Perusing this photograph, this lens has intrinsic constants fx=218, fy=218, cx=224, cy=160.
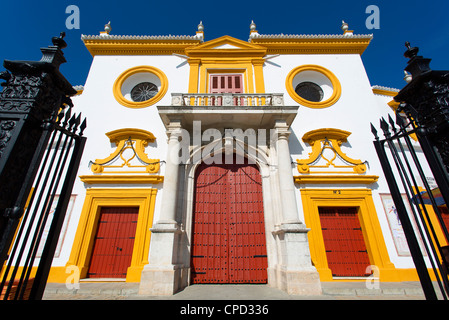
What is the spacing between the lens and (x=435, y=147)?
7.93 feet

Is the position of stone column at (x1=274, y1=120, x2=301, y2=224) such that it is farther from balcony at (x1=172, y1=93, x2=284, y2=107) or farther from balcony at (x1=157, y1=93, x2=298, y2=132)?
balcony at (x1=172, y1=93, x2=284, y2=107)

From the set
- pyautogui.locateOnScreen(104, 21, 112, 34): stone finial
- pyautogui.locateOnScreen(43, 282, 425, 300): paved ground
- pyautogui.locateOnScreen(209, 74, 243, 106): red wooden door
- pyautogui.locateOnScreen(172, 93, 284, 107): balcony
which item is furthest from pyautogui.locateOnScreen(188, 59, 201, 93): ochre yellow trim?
pyautogui.locateOnScreen(43, 282, 425, 300): paved ground

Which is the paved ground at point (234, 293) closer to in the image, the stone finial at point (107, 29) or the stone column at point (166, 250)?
the stone column at point (166, 250)

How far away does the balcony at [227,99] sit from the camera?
7.15 metres

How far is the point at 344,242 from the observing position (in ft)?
22.5

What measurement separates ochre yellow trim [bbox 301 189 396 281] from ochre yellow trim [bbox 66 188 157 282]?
5.02 m

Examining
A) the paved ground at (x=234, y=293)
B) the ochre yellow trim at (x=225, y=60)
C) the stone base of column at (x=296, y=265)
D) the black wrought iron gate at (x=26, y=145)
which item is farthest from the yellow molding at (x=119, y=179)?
the black wrought iron gate at (x=26, y=145)

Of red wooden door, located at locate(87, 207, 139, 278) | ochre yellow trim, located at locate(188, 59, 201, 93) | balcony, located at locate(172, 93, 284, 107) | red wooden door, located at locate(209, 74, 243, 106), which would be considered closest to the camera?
red wooden door, located at locate(87, 207, 139, 278)

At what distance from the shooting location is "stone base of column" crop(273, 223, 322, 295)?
4930 mm

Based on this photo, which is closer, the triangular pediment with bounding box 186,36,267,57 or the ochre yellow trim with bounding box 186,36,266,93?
the ochre yellow trim with bounding box 186,36,266,93

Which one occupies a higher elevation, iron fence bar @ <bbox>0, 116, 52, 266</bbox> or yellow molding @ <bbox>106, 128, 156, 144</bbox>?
yellow molding @ <bbox>106, 128, 156, 144</bbox>

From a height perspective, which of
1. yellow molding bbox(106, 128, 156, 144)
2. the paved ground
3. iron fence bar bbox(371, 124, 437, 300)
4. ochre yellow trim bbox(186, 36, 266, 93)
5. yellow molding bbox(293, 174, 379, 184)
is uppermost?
ochre yellow trim bbox(186, 36, 266, 93)

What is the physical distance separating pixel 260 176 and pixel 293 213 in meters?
1.90

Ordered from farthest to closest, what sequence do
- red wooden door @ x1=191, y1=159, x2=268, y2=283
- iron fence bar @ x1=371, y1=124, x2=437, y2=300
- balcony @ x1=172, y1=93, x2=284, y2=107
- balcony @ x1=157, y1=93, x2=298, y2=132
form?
balcony @ x1=172, y1=93, x2=284, y2=107 → balcony @ x1=157, y1=93, x2=298, y2=132 → red wooden door @ x1=191, y1=159, x2=268, y2=283 → iron fence bar @ x1=371, y1=124, x2=437, y2=300
